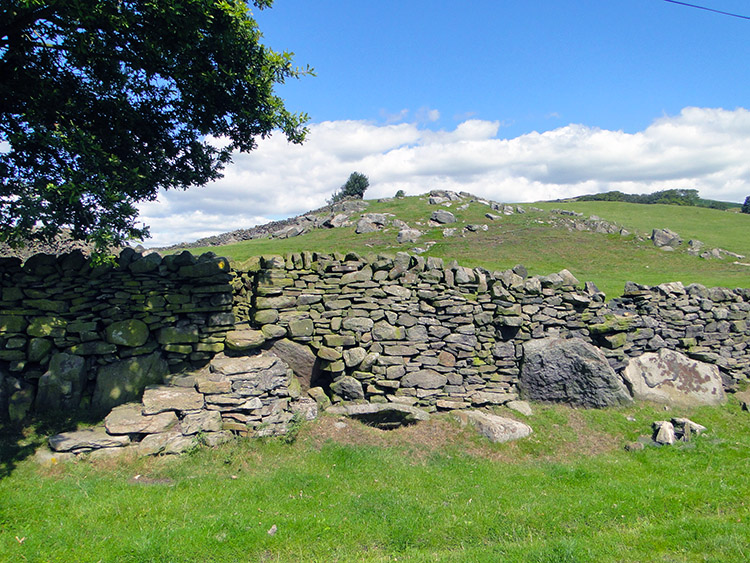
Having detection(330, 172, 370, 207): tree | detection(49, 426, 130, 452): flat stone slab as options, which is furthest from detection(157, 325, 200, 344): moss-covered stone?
detection(330, 172, 370, 207): tree

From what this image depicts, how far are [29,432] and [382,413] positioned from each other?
688cm

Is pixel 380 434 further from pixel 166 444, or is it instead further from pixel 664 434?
pixel 664 434

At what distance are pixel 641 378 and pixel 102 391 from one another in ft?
45.2

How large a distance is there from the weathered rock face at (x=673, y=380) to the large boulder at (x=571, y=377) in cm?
117

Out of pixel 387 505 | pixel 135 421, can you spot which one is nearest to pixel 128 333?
pixel 135 421

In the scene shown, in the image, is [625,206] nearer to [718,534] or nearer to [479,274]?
[479,274]

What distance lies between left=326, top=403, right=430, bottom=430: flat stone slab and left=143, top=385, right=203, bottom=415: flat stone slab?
2934mm

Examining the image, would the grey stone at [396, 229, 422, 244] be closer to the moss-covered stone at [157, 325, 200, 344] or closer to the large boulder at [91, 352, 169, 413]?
the moss-covered stone at [157, 325, 200, 344]

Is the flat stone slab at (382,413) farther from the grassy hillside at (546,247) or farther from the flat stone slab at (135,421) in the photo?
the grassy hillside at (546,247)

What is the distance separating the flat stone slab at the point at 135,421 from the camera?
26.5ft

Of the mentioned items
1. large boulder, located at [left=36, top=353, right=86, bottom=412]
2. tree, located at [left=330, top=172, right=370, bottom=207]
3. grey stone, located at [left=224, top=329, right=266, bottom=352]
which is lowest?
large boulder, located at [left=36, top=353, right=86, bottom=412]

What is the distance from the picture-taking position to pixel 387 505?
6801 mm

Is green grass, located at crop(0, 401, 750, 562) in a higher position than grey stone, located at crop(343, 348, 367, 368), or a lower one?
lower

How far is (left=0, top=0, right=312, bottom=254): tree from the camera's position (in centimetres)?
727
